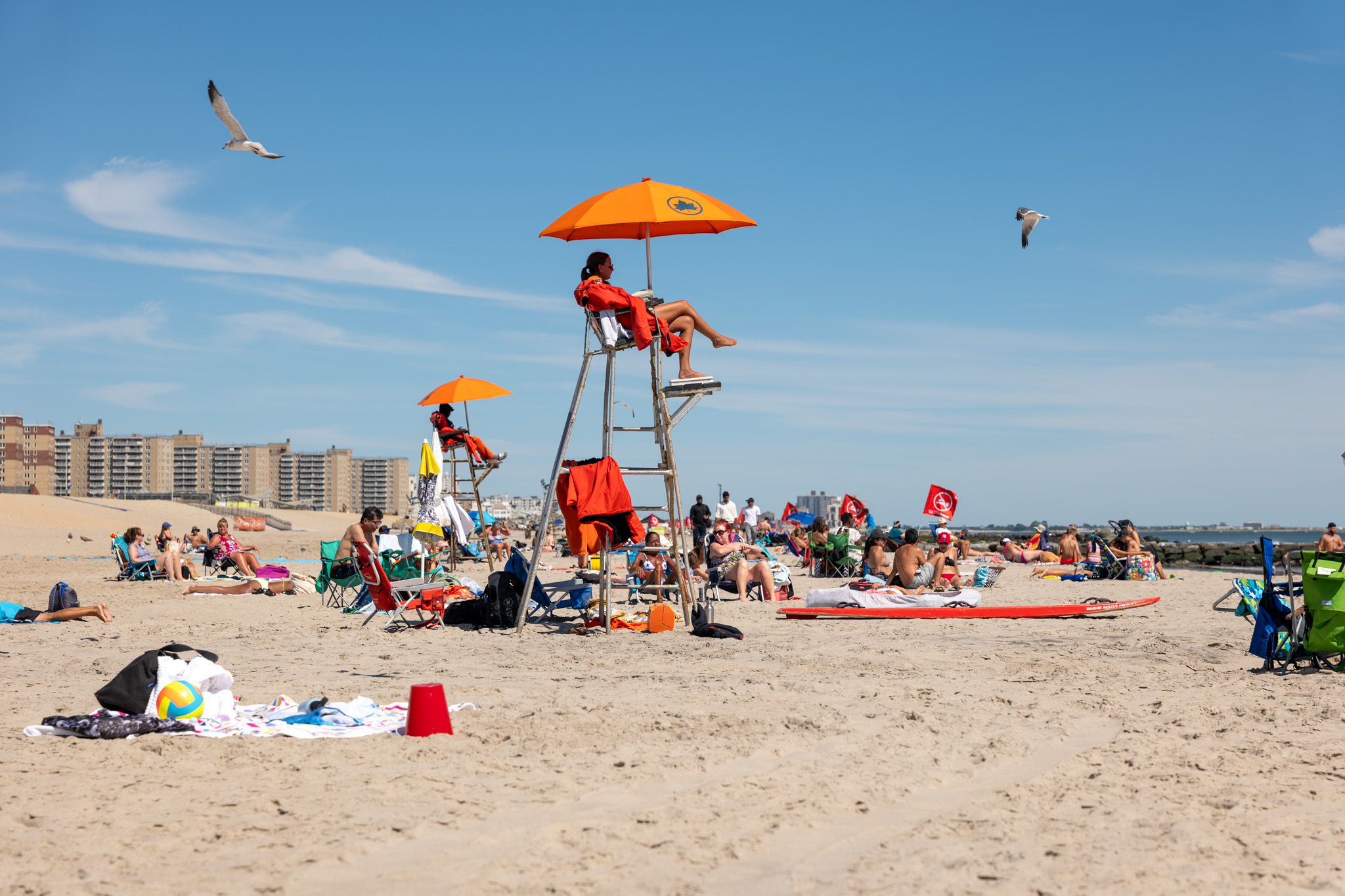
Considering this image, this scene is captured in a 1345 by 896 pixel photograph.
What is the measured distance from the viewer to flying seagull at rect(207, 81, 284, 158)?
9570 millimetres

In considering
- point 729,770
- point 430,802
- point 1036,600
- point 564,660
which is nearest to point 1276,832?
point 729,770

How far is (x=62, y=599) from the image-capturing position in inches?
410

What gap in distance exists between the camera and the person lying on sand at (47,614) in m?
10.3

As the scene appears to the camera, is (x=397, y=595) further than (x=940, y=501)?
No

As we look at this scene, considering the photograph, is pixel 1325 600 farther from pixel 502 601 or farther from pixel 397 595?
pixel 397 595

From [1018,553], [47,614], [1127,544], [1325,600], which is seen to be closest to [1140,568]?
[1127,544]

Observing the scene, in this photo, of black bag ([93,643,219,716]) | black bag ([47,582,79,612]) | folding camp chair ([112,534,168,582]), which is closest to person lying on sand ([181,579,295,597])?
folding camp chair ([112,534,168,582])

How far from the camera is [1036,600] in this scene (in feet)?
42.3

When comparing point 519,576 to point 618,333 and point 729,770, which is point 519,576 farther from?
point 729,770

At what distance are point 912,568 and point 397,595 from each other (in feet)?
20.1

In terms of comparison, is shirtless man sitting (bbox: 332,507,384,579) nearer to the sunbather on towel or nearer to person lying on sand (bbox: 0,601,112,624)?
person lying on sand (bbox: 0,601,112,624)

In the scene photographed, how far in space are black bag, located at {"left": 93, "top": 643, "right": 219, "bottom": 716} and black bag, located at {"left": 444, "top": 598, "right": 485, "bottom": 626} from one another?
4.81 m

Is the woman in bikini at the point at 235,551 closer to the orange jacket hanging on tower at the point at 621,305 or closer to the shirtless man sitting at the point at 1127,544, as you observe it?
the orange jacket hanging on tower at the point at 621,305

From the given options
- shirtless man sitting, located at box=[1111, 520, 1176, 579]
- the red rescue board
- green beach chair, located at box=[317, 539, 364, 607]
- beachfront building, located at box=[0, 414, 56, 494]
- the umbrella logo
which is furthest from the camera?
beachfront building, located at box=[0, 414, 56, 494]
